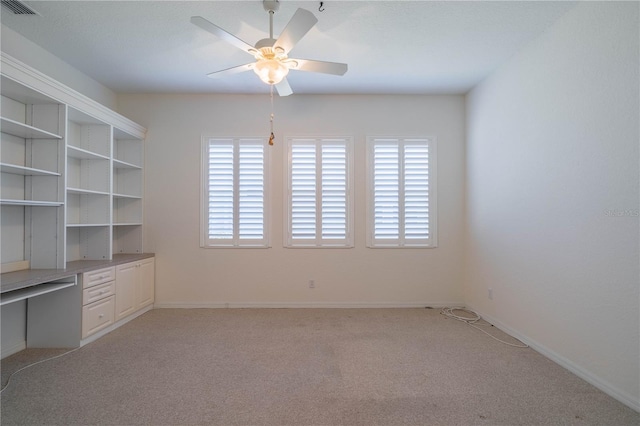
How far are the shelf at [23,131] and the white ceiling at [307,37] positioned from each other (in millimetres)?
→ 946

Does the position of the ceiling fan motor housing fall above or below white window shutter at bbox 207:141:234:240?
above

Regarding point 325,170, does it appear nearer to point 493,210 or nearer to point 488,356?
point 493,210

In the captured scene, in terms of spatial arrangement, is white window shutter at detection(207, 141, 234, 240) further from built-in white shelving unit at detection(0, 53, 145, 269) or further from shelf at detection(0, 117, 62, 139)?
shelf at detection(0, 117, 62, 139)

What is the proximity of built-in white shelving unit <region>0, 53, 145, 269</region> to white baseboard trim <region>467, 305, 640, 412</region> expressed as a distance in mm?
4543

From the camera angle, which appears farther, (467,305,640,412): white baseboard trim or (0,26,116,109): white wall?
(0,26,116,109): white wall

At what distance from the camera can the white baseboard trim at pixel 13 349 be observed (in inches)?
103

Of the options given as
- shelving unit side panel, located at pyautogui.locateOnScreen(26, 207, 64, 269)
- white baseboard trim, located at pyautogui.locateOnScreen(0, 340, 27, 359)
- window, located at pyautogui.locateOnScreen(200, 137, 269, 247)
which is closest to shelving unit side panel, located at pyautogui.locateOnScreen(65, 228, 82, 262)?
shelving unit side panel, located at pyautogui.locateOnScreen(26, 207, 64, 269)

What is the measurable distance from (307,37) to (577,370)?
3651 mm

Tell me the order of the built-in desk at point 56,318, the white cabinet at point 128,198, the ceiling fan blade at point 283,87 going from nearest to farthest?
1. the ceiling fan blade at point 283,87
2. the built-in desk at point 56,318
3. the white cabinet at point 128,198

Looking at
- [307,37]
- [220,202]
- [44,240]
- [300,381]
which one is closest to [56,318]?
[44,240]

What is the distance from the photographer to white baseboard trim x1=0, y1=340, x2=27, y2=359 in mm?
2610

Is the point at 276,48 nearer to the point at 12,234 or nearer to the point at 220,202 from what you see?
the point at 220,202

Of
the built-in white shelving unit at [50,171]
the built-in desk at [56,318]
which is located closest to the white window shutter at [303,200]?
Result: the built-in white shelving unit at [50,171]

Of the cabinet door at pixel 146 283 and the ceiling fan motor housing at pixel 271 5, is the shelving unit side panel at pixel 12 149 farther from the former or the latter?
the ceiling fan motor housing at pixel 271 5
